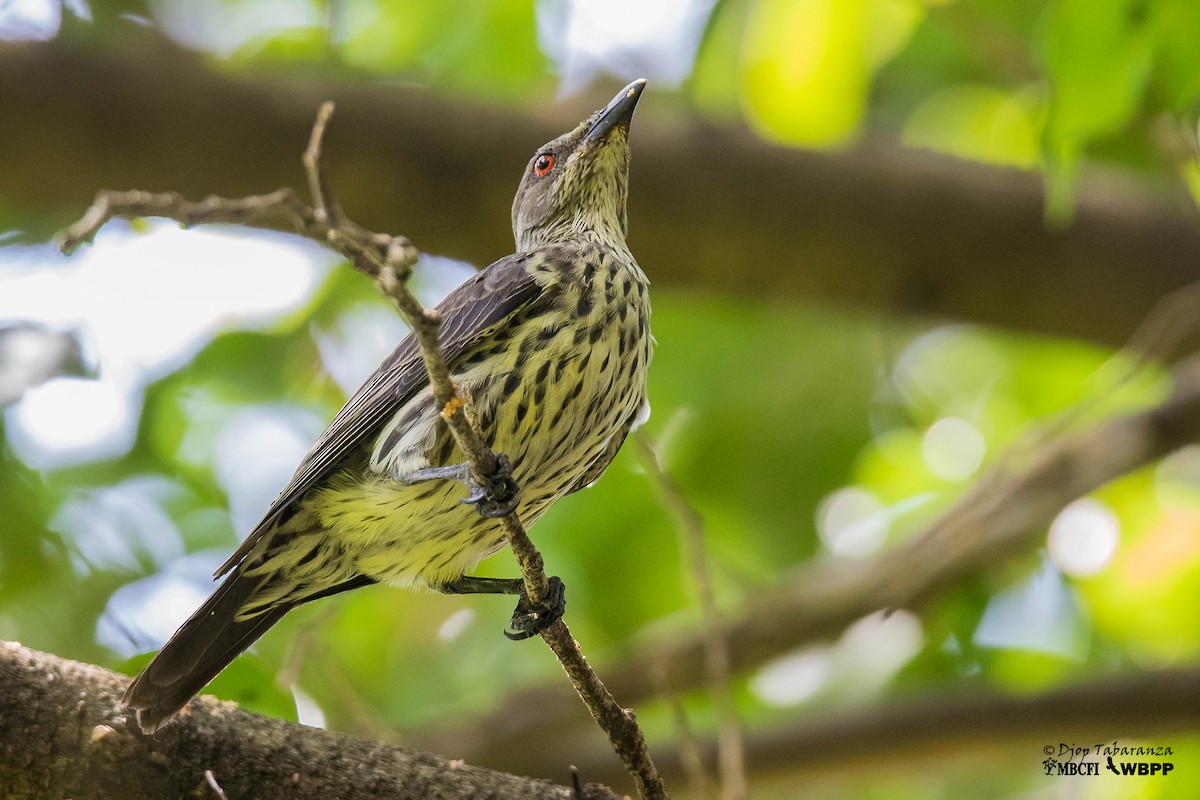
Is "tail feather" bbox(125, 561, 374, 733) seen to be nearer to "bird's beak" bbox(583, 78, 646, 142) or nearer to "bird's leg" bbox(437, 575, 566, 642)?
"bird's leg" bbox(437, 575, 566, 642)

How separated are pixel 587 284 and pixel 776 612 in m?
2.30

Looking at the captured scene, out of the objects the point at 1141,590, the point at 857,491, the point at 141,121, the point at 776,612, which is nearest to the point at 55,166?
the point at 141,121

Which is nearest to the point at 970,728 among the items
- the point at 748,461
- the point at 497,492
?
the point at 748,461

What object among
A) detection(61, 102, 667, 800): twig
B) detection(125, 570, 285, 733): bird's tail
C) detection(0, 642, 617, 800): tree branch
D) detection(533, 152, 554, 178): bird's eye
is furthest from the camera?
detection(533, 152, 554, 178): bird's eye

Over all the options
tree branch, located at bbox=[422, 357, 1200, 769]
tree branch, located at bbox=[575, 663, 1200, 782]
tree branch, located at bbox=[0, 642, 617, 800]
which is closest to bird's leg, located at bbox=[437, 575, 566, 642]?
tree branch, located at bbox=[0, 642, 617, 800]

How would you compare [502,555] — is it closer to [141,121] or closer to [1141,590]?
[141,121]

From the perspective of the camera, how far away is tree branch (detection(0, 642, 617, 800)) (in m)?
2.51

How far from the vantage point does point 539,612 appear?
2.85 metres

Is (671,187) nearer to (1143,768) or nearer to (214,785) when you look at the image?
(1143,768)

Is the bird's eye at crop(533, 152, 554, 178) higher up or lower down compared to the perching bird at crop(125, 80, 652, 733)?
higher up

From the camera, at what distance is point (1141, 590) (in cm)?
618

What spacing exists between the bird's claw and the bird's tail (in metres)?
0.78

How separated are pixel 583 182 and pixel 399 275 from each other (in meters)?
2.60

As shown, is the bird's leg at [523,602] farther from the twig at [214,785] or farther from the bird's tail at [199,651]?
the twig at [214,785]
